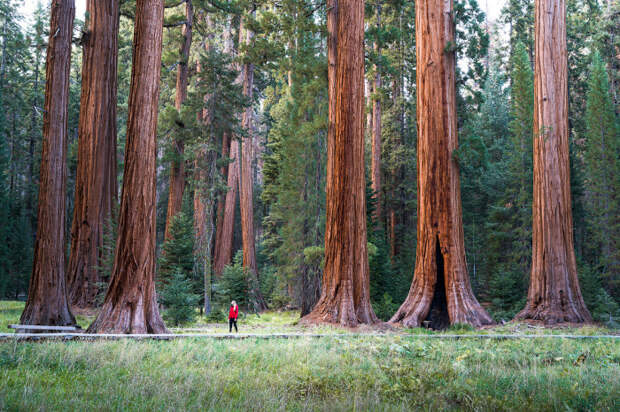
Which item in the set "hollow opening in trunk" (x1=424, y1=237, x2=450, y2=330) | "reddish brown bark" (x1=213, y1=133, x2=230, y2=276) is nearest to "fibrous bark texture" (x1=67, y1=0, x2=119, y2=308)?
"reddish brown bark" (x1=213, y1=133, x2=230, y2=276)

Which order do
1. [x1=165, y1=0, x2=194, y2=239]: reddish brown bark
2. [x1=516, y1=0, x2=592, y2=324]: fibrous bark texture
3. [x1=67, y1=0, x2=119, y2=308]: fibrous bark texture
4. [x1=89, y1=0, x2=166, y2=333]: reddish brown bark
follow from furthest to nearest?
[x1=165, y1=0, x2=194, y2=239]: reddish brown bark → [x1=67, y1=0, x2=119, y2=308]: fibrous bark texture → [x1=516, y1=0, x2=592, y2=324]: fibrous bark texture → [x1=89, y1=0, x2=166, y2=333]: reddish brown bark

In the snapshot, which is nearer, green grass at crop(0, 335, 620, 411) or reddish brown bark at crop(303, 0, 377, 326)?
green grass at crop(0, 335, 620, 411)

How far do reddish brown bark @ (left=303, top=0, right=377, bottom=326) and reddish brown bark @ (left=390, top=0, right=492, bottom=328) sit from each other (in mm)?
1513

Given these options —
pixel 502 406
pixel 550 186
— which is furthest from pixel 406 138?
pixel 502 406

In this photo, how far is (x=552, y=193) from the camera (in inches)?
560

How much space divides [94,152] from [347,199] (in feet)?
28.3

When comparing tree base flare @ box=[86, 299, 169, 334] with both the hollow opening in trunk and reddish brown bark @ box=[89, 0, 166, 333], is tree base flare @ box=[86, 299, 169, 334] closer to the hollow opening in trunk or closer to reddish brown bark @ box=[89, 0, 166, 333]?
reddish brown bark @ box=[89, 0, 166, 333]

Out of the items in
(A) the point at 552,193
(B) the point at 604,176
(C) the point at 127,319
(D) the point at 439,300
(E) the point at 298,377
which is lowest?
(E) the point at 298,377

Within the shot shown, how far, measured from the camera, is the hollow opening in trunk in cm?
1326

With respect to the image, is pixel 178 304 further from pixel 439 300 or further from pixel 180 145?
pixel 180 145

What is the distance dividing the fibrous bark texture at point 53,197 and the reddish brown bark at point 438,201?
8478 millimetres

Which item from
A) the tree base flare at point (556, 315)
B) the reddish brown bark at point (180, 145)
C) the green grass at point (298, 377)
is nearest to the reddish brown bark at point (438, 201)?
the tree base flare at point (556, 315)

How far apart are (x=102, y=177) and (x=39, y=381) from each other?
1236 cm

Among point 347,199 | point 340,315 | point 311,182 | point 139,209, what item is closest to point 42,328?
point 139,209
